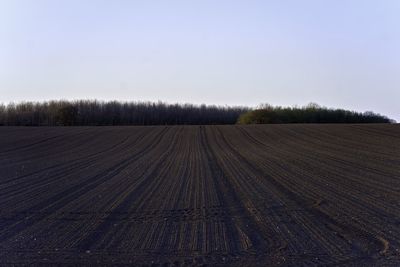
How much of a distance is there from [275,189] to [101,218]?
19.0ft

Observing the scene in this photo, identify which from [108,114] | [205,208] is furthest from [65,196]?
[108,114]

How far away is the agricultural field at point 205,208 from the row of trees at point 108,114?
44794mm

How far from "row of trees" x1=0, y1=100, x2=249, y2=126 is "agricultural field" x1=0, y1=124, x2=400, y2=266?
44.8 metres

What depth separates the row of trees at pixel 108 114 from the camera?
7331 cm

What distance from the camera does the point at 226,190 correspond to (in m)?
16.5

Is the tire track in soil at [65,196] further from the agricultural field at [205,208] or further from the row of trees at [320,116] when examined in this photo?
the row of trees at [320,116]

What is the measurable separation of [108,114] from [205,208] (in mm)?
66638

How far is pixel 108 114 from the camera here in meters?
79.0

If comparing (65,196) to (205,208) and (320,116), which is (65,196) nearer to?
(205,208)

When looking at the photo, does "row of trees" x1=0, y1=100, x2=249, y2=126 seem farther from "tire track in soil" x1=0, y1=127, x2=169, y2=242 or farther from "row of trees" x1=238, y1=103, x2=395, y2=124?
"tire track in soil" x1=0, y1=127, x2=169, y2=242

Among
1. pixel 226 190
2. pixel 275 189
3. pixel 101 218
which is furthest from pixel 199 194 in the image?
pixel 101 218

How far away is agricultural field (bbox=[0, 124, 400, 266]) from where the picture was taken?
950 centimetres

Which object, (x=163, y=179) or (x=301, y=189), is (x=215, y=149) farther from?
(x=301, y=189)

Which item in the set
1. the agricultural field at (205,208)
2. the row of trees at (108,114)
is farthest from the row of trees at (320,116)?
the agricultural field at (205,208)
